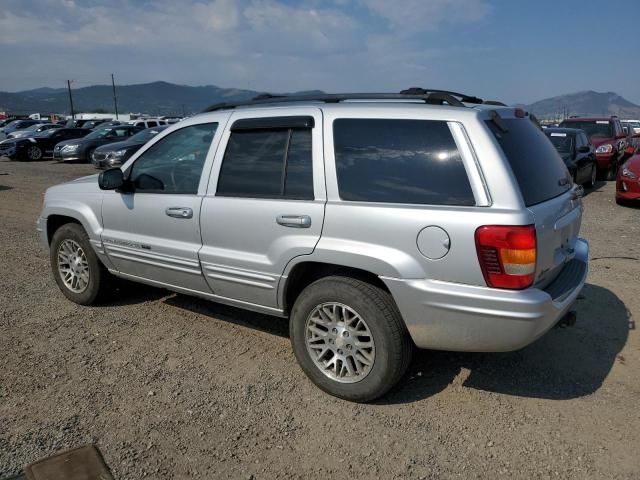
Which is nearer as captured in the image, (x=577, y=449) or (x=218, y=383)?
(x=577, y=449)

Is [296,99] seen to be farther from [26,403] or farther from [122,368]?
[26,403]

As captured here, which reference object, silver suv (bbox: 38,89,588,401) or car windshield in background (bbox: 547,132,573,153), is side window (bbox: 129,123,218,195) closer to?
silver suv (bbox: 38,89,588,401)

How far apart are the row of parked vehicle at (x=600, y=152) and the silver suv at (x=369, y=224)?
741 cm

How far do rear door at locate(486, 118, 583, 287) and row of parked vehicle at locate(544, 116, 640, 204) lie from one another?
22.1 ft

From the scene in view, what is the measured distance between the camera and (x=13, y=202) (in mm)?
11039

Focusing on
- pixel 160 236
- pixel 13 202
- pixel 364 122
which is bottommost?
pixel 13 202

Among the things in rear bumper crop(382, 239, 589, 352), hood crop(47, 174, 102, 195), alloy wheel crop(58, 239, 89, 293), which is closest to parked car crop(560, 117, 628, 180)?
rear bumper crop(382, 239, 589, 352)

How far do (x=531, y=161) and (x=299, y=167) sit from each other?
1431mm

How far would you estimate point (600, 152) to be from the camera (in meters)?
14.1

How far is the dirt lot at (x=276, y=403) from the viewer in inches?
107

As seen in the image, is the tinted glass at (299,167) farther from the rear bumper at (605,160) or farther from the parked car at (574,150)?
the rear bumper at (605,160)

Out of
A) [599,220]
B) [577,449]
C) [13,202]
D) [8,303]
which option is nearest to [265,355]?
[577,449]

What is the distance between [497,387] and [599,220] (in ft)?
21.5

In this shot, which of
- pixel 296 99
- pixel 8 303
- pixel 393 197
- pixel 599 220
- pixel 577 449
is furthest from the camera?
pixel 599 220
